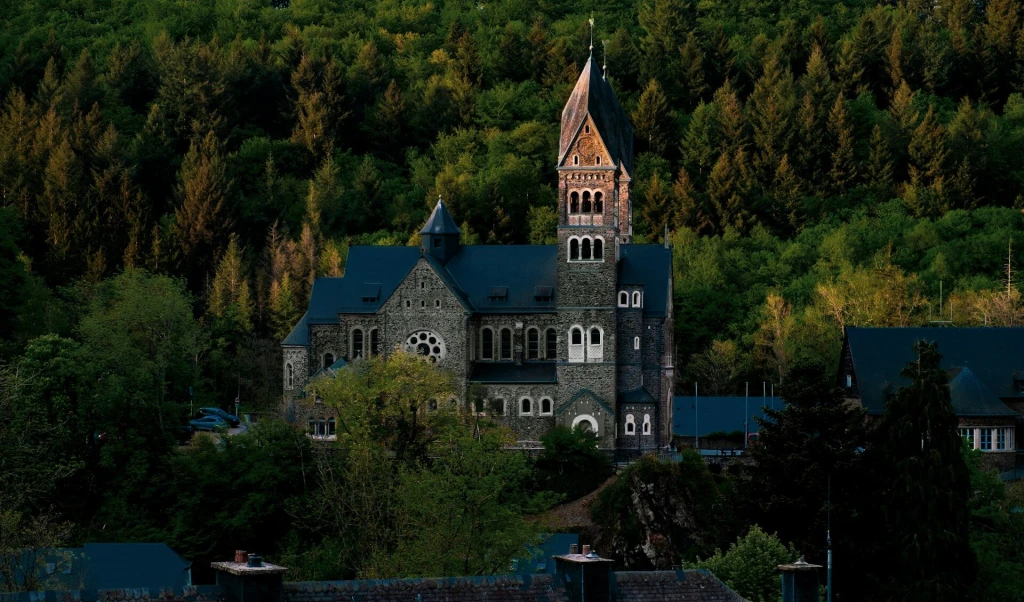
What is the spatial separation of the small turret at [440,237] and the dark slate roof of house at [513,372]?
488 centimetres

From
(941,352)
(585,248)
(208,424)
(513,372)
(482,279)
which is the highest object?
(585,248)

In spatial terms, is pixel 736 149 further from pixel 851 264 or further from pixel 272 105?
pixel 272 105

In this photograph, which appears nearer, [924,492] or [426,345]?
[924,492]

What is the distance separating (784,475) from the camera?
66.1 metres

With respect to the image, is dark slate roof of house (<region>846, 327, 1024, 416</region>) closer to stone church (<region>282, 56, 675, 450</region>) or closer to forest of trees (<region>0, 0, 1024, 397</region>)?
stone church (<region>282, 56, 675, 450</region>)

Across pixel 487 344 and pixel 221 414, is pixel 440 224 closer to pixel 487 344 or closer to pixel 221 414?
pixel 487 344

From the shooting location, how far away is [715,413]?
86.9m

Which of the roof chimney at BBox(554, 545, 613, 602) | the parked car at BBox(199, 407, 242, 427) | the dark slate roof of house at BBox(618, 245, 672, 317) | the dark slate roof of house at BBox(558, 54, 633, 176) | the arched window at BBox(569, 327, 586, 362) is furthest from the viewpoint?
the parked car at BBox(199, 407, 242, 427)

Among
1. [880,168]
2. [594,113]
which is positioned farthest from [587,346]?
[880,168]

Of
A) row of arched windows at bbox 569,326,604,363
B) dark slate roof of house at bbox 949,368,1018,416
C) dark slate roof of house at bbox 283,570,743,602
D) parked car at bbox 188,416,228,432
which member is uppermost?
row of arched windows at bbox 569,326,604,363

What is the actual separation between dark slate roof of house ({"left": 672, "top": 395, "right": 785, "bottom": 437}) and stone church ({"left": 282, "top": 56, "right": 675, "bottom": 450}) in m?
2.23

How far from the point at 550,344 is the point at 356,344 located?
7.89 metres

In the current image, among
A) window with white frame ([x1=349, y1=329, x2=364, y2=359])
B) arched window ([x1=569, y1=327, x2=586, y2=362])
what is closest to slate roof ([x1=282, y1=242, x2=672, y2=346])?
window with white frame ([x1=349, y1=329, x2=364, y2=359])

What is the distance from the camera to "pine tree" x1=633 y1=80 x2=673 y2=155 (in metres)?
132
